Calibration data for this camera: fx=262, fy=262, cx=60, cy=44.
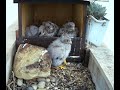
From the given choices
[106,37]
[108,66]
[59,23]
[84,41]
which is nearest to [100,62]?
[108,66]

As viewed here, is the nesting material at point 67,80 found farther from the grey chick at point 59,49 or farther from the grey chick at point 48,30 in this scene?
the grey chick at point 48,30

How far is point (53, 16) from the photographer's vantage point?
3242 mm

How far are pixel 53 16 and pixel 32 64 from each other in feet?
4.44

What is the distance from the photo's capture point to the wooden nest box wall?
241 cm

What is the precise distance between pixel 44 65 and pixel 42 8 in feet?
4.35

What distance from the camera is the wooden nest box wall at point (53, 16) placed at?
2.41m

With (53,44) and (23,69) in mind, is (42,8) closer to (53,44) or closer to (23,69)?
(53,44)

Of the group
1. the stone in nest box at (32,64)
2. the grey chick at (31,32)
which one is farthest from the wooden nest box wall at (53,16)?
the stone in nest box at (32,64)

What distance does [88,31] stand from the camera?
2555mm

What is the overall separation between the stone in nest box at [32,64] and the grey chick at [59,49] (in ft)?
0.51

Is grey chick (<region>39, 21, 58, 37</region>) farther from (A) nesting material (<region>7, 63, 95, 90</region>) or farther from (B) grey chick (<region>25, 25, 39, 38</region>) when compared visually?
(A) nesting material (<region>7, 63, 95, 90</region>)

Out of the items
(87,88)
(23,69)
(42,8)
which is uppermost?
(42,8)

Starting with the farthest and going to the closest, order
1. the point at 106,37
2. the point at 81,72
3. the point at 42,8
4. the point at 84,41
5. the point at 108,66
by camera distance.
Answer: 1. the point at 42,8
2. the point at 106,37
3. the point at 84,41
4. the point at 81,72
5. the point at 108,66

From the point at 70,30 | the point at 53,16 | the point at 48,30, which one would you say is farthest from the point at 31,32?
the point at 53,16
